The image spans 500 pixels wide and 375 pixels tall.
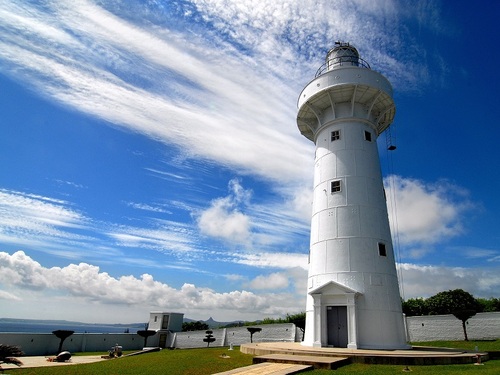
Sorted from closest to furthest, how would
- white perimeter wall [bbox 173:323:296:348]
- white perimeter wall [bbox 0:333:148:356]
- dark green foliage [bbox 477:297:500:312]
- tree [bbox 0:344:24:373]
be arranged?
tree [bbox 0:344:24:373], white perimeter wall [bbox 0:333:148:356], white perimeter wall [bbox 173:323:296:348], dark green foliage [bbox 477:297:500:312]

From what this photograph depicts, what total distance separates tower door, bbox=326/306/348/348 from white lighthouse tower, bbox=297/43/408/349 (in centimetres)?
4

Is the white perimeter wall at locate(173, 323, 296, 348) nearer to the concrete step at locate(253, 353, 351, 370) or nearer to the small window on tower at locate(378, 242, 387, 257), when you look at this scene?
the small window on tower at locate(378, 242, 387, 257)

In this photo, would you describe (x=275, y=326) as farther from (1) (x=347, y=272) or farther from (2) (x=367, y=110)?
(2) (x=367, y=110)

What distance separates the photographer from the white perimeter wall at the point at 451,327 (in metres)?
19.9

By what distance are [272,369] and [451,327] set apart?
17.4 m

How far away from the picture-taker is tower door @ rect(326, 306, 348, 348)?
584 inches

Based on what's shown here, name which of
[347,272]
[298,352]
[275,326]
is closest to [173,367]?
[298,352]

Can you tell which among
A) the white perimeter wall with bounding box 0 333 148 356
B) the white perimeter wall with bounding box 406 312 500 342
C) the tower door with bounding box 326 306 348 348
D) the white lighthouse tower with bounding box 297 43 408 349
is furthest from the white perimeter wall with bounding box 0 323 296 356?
the white lighthouse tower with bounding box 297 43 408 349

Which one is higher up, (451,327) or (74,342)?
(451,327)

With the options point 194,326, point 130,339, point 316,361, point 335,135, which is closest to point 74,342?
point 130,339

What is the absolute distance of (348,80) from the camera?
17.7 meters

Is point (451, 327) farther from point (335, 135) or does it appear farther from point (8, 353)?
point (8, 353)

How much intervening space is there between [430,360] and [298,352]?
14.8 feet

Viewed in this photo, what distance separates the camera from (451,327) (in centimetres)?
2116
